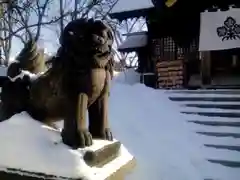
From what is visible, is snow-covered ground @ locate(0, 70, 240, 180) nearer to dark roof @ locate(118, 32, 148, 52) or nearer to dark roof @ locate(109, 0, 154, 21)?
dark roof @ locate(109, 0, 154, 21)

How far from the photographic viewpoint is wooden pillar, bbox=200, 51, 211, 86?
9672 mm

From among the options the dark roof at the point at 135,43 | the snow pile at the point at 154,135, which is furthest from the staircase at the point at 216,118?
the dark roof at the point at 135,43

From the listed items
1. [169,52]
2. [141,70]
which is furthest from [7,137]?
[141,70]

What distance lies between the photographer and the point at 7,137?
2.05m

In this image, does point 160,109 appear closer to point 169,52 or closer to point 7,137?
point 169,52

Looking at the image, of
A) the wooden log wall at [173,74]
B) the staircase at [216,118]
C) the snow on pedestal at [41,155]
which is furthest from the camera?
the wooden log wall at [173,74]

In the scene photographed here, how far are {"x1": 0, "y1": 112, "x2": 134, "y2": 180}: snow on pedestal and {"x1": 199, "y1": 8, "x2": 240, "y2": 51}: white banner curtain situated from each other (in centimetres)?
789

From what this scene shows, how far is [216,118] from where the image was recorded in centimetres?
723

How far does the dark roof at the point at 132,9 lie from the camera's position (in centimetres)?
1077

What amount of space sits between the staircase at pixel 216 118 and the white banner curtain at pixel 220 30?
149cm

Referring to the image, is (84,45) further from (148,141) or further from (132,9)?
(132,9)

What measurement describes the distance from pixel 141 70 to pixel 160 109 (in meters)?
6.47

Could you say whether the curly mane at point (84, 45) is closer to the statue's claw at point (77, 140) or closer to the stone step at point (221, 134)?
the statue's claw at point (77, 140)

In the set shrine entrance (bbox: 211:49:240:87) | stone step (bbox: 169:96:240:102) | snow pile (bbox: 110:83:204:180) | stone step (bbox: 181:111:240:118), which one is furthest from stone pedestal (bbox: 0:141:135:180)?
shrine entrance (bbox: 211:49:240:87)
